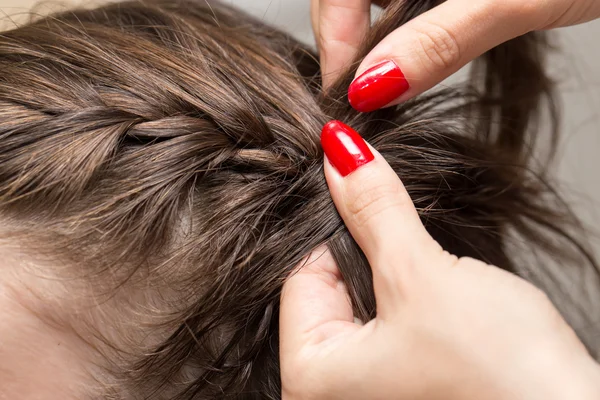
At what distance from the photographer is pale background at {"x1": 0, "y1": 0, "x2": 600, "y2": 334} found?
1.07 metres

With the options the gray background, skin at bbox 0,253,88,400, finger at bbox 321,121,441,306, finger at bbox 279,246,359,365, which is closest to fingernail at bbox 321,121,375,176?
finger at bbox 321,121,441,306

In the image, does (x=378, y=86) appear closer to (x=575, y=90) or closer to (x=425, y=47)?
(x=425, y=47)

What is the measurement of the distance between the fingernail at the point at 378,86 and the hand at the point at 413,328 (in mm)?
72

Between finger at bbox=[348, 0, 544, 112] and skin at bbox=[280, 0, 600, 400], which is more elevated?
finger at bbox=[348, 0, 544, 112]

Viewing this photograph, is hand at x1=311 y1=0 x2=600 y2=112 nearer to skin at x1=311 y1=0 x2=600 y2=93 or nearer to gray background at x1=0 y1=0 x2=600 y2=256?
skin at x1=311 y1=0 x2=600 y2=93

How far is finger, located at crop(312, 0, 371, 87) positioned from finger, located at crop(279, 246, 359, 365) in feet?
0.88

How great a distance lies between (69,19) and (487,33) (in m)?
0.55

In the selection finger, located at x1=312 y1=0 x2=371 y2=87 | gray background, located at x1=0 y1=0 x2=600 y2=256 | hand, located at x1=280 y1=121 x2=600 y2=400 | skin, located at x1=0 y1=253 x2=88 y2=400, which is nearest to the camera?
hand, located at x1=280 y1=121 x2=600 y2=400

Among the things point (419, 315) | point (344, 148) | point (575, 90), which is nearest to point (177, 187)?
point (344, 148)

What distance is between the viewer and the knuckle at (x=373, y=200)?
0.57 meters

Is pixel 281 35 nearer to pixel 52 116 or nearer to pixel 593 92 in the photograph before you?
pixel 52 116

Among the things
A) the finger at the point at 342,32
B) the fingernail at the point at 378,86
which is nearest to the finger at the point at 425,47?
the fingernail at the point at 378,86

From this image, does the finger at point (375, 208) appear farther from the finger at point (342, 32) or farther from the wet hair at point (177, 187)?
the finger at point (342, 32)

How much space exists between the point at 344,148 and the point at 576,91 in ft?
2.39
